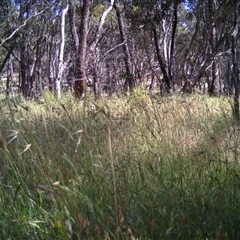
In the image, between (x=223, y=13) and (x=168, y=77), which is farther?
(x=168, y=77)

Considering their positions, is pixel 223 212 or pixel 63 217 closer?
pixel 63 217

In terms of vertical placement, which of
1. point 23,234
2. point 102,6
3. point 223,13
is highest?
point 102,6

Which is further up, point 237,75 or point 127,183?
point 237,75

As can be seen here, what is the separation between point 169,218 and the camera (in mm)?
1554

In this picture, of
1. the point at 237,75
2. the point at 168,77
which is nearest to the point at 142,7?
the point at 168,77

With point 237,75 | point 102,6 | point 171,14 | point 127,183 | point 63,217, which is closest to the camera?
point 63,217

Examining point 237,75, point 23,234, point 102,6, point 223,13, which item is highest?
point 102,6

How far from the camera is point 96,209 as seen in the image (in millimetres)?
1513

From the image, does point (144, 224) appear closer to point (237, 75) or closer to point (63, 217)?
point (63, 217)

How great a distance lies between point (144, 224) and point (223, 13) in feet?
34.3

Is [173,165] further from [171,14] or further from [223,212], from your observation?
[171,14]

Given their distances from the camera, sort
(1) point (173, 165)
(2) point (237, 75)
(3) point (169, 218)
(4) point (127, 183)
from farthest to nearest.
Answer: (2) point (237, 75)
(1) point (173, 165)
(4) point (127, 183)
(3) point (169, 218)

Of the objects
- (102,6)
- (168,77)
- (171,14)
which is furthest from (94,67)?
(102,6)

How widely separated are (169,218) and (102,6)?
17114 mm
